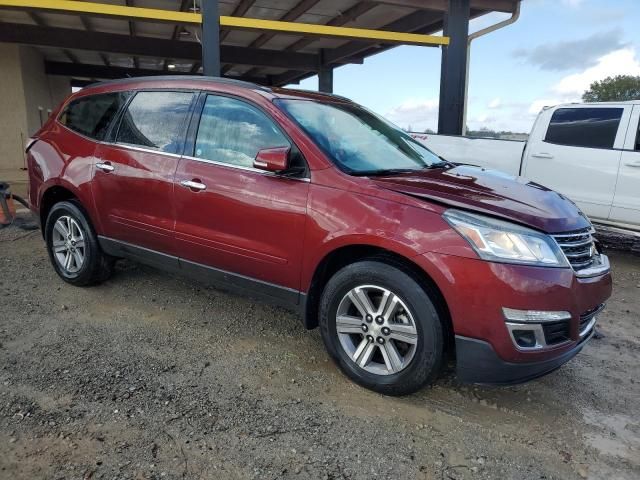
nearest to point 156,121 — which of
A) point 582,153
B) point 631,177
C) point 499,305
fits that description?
point 499,305

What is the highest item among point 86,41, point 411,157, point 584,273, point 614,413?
point 86,41

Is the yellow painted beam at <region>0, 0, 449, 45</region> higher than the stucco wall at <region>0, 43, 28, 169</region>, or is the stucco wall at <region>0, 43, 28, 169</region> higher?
the yellow painted beam at <region>0, 0, 449, 45</region>

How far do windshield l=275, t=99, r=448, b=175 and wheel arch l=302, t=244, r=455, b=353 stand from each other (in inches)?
20.1

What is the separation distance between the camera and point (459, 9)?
8.64 metres

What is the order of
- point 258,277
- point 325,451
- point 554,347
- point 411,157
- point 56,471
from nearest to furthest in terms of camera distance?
point 56,471
point 325,451
point 554,347
point 258,277
point 411,157

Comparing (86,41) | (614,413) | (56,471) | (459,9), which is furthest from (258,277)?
(86,41)

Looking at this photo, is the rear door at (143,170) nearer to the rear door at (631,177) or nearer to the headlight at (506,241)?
the headlight at (506,241)

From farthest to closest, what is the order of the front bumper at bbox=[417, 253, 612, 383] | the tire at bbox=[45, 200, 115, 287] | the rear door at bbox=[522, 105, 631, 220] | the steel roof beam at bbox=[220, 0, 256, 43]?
the steel roof beam at bbox=[220, 0, 256, 43]
the rear door at bbox=[522, 105, 631, 220]
the tire at bbox=[45, 200, 115, 287]
the front bumper at bbox=[417, 253, 612, 383]

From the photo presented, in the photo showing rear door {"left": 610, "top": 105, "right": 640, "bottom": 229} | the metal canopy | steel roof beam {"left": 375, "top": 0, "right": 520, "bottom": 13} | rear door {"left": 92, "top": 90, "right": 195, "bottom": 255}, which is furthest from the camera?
the metal canopy

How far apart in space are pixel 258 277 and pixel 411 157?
1.49 meters

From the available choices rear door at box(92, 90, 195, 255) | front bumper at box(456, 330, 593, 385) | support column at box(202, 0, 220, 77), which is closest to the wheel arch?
front bumper at box(456, 330, 593, 385)

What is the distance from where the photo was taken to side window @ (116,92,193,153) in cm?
386

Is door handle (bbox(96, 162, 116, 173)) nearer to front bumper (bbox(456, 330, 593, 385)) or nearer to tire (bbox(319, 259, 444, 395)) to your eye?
tire (bbox(319, 259, 444, 395))

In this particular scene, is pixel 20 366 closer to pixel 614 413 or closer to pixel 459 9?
pixel 614 413
